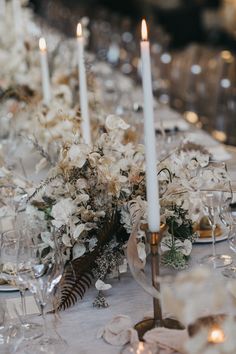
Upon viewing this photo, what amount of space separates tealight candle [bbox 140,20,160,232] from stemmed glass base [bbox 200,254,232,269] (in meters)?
0.33

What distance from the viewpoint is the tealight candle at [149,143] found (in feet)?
3.76

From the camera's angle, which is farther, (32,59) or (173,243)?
(32,59)

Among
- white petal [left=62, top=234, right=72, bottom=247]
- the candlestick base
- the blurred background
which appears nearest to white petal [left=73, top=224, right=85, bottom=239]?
white petal [left=62, top=234, right=72, bottom=247]

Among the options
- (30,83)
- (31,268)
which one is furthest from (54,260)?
(30,83)

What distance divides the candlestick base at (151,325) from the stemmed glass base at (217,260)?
11.5 inches

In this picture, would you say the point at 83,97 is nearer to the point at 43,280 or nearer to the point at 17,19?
the point at 43,280

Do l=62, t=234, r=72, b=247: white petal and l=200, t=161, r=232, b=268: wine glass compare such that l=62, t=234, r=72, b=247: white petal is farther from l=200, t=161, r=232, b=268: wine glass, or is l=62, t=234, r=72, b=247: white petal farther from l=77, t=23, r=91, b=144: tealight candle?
l=77, t=23, r=91, b=144: tealight candle

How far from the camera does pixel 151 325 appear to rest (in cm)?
119

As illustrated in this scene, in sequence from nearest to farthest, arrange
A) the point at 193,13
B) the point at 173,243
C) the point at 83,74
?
the point at 173,243 → the point at 83,74 → the point at 193,13

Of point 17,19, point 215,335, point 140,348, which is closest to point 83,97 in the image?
point 140,348

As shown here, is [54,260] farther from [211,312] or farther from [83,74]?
[83,74]

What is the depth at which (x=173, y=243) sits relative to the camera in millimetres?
1439

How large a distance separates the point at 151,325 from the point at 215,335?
241mm

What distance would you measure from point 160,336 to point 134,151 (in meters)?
0.52
